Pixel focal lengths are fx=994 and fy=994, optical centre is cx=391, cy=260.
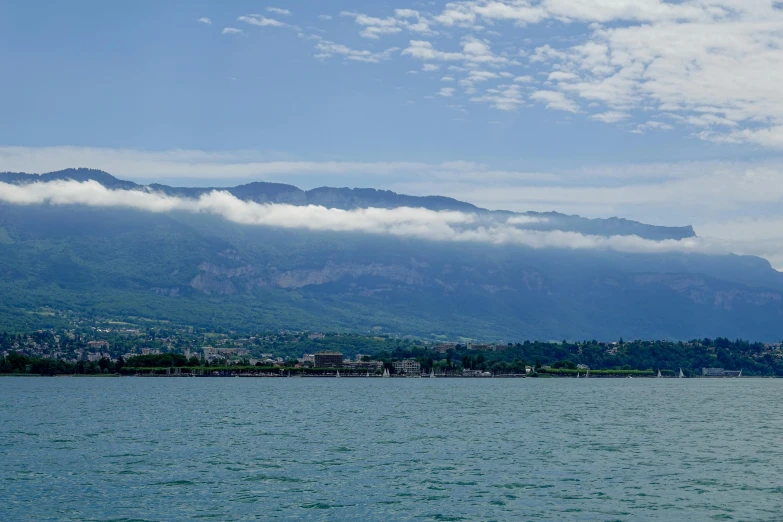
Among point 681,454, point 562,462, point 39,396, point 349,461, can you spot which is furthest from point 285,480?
point 39,396

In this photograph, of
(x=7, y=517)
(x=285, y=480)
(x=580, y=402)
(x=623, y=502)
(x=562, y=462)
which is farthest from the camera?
(x=580, y=402)

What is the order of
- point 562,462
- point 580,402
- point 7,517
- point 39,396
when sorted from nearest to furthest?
point 7,517, point 562,462, point 580,402, point 39,396

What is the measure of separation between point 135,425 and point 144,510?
169 feet

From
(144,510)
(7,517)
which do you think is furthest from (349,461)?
(7,517)

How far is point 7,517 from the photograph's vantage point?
4778 cm

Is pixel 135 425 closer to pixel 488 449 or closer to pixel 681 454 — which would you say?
pixel 488 449

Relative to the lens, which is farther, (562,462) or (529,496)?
(562,462)

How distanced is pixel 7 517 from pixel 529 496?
26563 mm

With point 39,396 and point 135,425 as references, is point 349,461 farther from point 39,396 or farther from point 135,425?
point 39,396

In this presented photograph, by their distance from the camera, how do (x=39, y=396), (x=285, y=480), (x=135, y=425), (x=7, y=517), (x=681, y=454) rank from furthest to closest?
(x=39, y=396) < (x=135, y=425) < (x=681, y=454) < (x=285, y=480) < (x=7, y=517)

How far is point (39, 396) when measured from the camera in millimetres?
163500

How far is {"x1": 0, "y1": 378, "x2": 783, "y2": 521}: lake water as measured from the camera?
50.2 metres

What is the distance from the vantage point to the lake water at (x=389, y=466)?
50.2 metres

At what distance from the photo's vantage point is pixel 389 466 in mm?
65938
